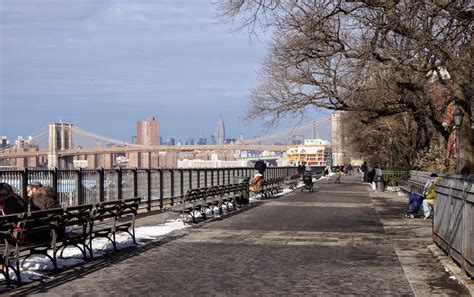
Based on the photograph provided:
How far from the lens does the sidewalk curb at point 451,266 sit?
9.53 metres

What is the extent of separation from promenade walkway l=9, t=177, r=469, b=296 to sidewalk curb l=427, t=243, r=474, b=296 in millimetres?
109

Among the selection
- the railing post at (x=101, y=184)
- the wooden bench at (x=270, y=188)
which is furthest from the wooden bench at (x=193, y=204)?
the wooden bench at (x=270, y=188)

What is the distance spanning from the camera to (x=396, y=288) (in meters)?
9.53

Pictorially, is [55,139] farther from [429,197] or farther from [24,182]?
[24,182]

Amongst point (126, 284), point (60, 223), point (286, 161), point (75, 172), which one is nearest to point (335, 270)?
point (126, 284)

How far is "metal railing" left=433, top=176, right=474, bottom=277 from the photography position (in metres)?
9.66

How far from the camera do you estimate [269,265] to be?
1152cm

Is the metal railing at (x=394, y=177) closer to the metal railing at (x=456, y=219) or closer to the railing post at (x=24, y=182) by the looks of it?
the metal railing at (x=456, y=219)

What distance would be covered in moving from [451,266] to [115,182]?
1311cm

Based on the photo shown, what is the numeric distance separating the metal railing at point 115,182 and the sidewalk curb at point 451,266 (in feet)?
29.6

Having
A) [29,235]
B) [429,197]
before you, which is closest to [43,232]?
[29,235]

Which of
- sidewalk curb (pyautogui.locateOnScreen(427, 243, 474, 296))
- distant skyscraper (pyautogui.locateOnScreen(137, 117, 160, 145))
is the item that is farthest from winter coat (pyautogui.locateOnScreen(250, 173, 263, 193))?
distant skyscraper (pyautogui.locateOnScreen(137, 117, 160, 145))

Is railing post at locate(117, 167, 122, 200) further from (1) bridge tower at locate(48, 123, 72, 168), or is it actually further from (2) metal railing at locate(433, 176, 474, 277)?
(1) bridge tower at locate(48, 123, 72, 168)

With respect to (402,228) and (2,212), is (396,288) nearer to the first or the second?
(2,212)
